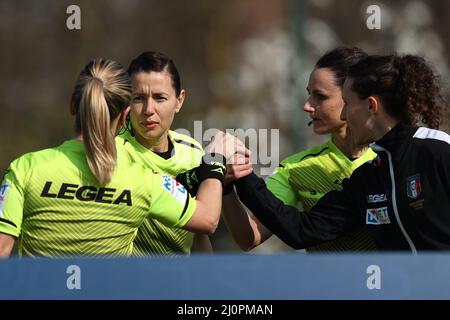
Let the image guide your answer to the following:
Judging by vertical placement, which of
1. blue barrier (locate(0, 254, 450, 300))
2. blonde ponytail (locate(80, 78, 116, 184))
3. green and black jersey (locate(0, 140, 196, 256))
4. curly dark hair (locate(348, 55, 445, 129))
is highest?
curly dark hair (locate(348, 55, 445, 129))

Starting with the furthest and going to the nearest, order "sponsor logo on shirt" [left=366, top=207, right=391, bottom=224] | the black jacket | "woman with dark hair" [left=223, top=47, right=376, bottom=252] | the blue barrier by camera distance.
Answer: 1. "woman with dark hair" [left=223, top=47, right=376, bottom=252]
2. "sponsor logo on shirt" [left=366, top=207, right=391, bottom=224]
3. the black jacket
4. the blue barrier

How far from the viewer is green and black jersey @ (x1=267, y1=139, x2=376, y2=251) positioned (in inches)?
154

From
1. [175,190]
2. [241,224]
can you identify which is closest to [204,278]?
[175,190]

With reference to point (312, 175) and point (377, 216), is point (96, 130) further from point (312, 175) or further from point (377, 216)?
point (312, 175)

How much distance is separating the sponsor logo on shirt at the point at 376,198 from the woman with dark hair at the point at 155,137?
3.29ft

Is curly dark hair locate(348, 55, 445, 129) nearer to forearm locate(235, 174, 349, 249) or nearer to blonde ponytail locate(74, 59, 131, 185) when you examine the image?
forearm locate(235, 174, 349, 249)

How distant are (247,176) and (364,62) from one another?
607 millimetres

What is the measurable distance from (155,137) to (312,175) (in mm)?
703

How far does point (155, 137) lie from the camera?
158 inches

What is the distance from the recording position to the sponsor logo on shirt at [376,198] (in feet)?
10.7

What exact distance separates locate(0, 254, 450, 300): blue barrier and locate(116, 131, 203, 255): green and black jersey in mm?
1136

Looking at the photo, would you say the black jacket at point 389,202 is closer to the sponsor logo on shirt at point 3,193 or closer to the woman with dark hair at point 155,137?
the woman with dark hair at point 155,137

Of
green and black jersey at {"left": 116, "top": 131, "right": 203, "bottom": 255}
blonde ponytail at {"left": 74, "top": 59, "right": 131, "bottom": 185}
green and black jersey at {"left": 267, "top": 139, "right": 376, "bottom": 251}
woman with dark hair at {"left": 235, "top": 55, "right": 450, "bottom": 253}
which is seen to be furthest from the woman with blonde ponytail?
green and black jersey at {"left": 267, "top": 139, "right": 376, "bottom": 251}

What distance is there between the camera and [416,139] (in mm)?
3193
